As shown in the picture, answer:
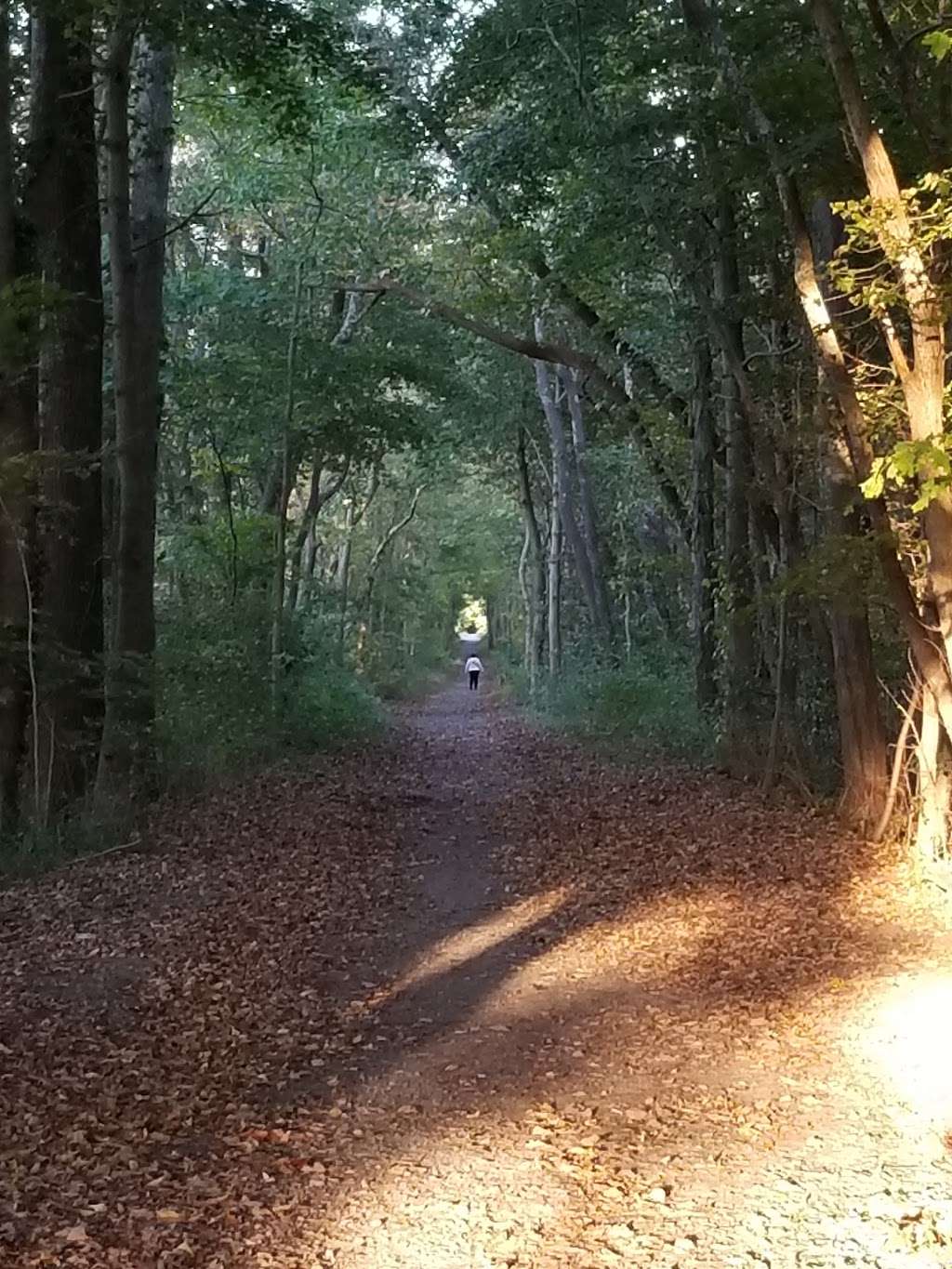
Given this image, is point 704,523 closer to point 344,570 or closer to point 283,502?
point 283,502

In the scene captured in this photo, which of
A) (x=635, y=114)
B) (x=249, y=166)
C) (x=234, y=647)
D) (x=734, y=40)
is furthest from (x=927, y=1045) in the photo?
(x=249, y=166)

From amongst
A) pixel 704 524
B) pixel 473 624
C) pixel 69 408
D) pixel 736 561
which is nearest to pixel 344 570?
pixel 704 524

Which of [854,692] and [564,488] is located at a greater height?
[564,488]

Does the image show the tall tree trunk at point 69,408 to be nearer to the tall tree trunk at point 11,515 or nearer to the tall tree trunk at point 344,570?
the tall tree trunk at point 11,515

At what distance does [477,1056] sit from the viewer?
6.24 metres

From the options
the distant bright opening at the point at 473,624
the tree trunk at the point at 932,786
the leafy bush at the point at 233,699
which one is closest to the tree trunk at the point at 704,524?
the leafy bush at the point at 233,699

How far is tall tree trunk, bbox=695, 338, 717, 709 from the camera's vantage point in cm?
1681

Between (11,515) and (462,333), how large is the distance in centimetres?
1497

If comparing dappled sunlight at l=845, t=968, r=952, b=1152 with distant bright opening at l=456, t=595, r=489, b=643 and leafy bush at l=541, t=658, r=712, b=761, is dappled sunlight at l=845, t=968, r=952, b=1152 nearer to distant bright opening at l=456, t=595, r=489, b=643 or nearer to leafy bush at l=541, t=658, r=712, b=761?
leafy bush at l=541, t=658, r=712, b=761

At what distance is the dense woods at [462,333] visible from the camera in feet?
31.7

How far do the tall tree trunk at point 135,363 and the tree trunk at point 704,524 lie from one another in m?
6.94

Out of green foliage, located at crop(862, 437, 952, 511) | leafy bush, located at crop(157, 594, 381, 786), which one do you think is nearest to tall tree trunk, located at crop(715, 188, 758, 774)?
leafy bush, located at crop(157, 594, 381, 786)

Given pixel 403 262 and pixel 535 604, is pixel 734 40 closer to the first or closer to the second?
pixel 403 262

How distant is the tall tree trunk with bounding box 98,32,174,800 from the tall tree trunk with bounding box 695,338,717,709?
6.95 m
